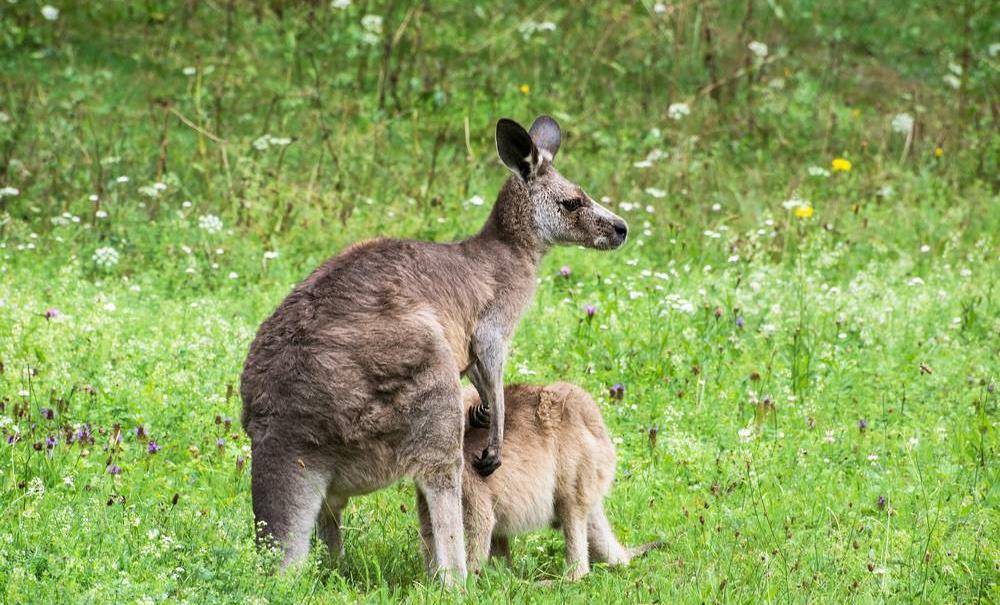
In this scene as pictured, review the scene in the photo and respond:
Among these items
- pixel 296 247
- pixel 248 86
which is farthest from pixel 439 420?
pixel 248 86

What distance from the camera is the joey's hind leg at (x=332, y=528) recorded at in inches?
214

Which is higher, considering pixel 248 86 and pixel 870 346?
pixel 248 86

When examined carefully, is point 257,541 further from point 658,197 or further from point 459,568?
point 658,197

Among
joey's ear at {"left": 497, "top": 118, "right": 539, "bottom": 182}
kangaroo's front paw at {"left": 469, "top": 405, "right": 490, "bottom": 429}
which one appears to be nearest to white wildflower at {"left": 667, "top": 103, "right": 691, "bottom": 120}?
joey's ear at {"left": 497, "top": 118, "right": 539, "bottom": 182}

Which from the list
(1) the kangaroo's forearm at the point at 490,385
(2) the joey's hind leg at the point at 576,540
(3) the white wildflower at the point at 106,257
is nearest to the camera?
(1) the kangaroo's forearm at the point at 490,385

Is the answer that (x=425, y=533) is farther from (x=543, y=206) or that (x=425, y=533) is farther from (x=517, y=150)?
(x=517, y=150)

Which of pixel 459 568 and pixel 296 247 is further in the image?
pixel 296 247

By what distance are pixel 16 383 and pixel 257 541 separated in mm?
2486

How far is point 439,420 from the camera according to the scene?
5.11 m

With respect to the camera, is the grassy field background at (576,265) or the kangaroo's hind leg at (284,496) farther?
the grassy field background at (576,265)

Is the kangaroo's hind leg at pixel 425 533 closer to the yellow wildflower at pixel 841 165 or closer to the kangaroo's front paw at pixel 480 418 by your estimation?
the kangaroo's front paw at pixel 480 418

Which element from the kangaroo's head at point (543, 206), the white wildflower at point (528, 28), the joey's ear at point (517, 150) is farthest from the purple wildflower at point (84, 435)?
the white wildflower at point (528, 28)

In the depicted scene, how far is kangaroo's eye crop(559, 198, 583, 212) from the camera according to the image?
645 cm

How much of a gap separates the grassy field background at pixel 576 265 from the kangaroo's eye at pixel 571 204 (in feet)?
4.01
